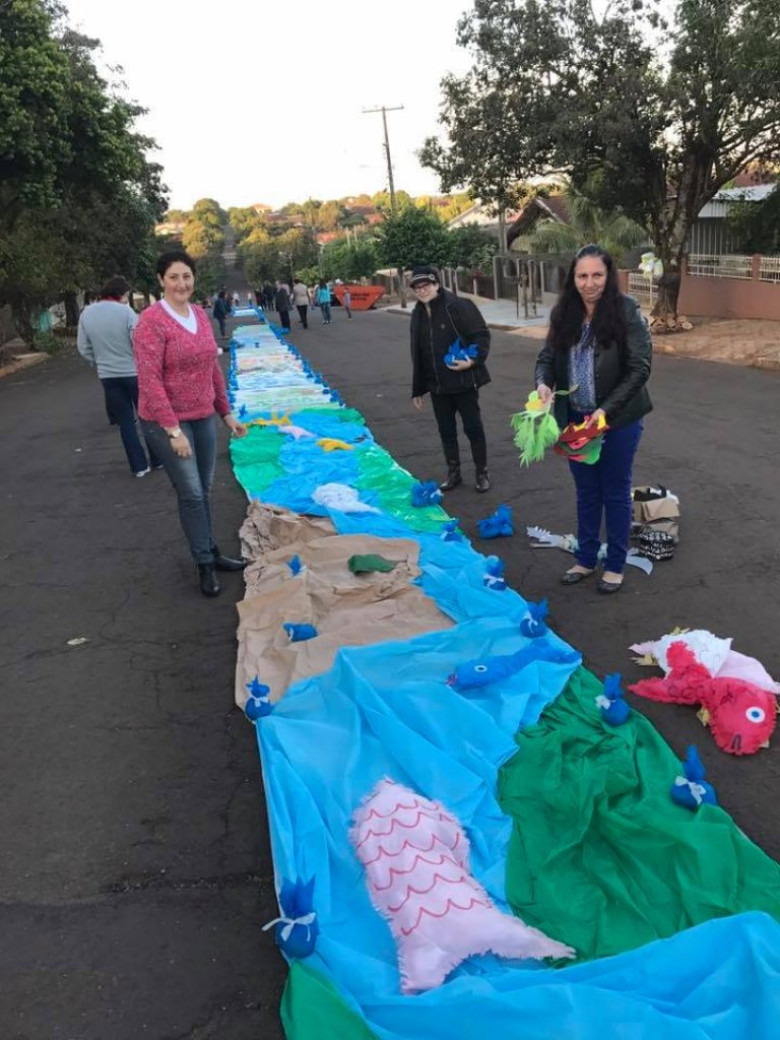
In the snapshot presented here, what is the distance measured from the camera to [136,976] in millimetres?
2266

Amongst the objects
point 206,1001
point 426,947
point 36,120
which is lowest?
point 206,1001

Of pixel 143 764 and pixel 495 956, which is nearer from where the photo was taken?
pixel 495 956

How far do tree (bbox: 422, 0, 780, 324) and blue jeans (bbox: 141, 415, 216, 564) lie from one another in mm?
11672

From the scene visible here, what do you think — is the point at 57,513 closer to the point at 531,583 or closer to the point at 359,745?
the point at 531,583

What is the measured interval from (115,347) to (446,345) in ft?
11.0

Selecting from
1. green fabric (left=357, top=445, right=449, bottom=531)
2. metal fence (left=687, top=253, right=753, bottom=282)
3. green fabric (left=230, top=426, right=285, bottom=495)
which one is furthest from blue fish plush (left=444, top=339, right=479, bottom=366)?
metal fence (left=687, top=253, right=753, bottom=282)

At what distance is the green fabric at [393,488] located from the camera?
574 cm

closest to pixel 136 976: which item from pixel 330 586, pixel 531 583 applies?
pixel 330 586

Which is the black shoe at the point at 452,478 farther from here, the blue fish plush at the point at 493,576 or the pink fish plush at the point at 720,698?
the pink fish plush at the point at 720,698

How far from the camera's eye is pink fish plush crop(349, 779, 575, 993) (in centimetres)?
208

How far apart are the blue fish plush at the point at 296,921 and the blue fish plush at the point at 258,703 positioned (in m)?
0.93

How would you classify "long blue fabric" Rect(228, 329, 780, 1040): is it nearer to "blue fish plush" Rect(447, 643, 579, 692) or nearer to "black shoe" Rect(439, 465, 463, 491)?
"blue fish plush" Rect(447, 643, 579, 692)

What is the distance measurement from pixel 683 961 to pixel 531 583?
2838 millimetres

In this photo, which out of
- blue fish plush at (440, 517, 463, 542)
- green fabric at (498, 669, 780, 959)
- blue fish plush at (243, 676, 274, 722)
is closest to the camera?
green fabric at (498, 669, 780, 959)
